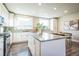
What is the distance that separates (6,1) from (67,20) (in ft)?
4.56

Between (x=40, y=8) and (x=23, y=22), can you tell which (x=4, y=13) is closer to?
(x=23, y=22)

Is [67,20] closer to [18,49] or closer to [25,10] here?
[25,10]

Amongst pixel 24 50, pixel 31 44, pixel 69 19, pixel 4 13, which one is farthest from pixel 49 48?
pixel 4 13

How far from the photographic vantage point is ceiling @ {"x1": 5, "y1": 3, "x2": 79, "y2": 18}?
2.16 m

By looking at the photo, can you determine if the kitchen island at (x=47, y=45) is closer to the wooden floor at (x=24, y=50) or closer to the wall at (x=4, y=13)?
the wooden floor at (x=24, y=50)

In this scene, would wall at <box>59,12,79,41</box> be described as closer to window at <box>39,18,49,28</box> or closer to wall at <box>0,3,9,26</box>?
window at <box>39,18,49,28</box>

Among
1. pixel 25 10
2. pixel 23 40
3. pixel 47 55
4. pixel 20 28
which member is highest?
pixel 25 10

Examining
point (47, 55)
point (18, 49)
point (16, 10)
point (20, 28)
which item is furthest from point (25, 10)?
point (47, 55)

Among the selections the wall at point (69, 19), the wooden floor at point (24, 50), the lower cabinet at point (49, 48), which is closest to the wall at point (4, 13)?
the wooden floor at point (24, 50)

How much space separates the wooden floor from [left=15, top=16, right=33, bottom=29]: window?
39 cm

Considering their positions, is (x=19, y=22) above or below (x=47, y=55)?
above

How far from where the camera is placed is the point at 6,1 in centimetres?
217

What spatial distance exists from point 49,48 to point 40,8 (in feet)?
2.87

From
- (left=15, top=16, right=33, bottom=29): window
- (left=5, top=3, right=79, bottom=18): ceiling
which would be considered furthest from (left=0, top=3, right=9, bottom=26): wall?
(left=15, top=16, right=33, bottom=29): window
